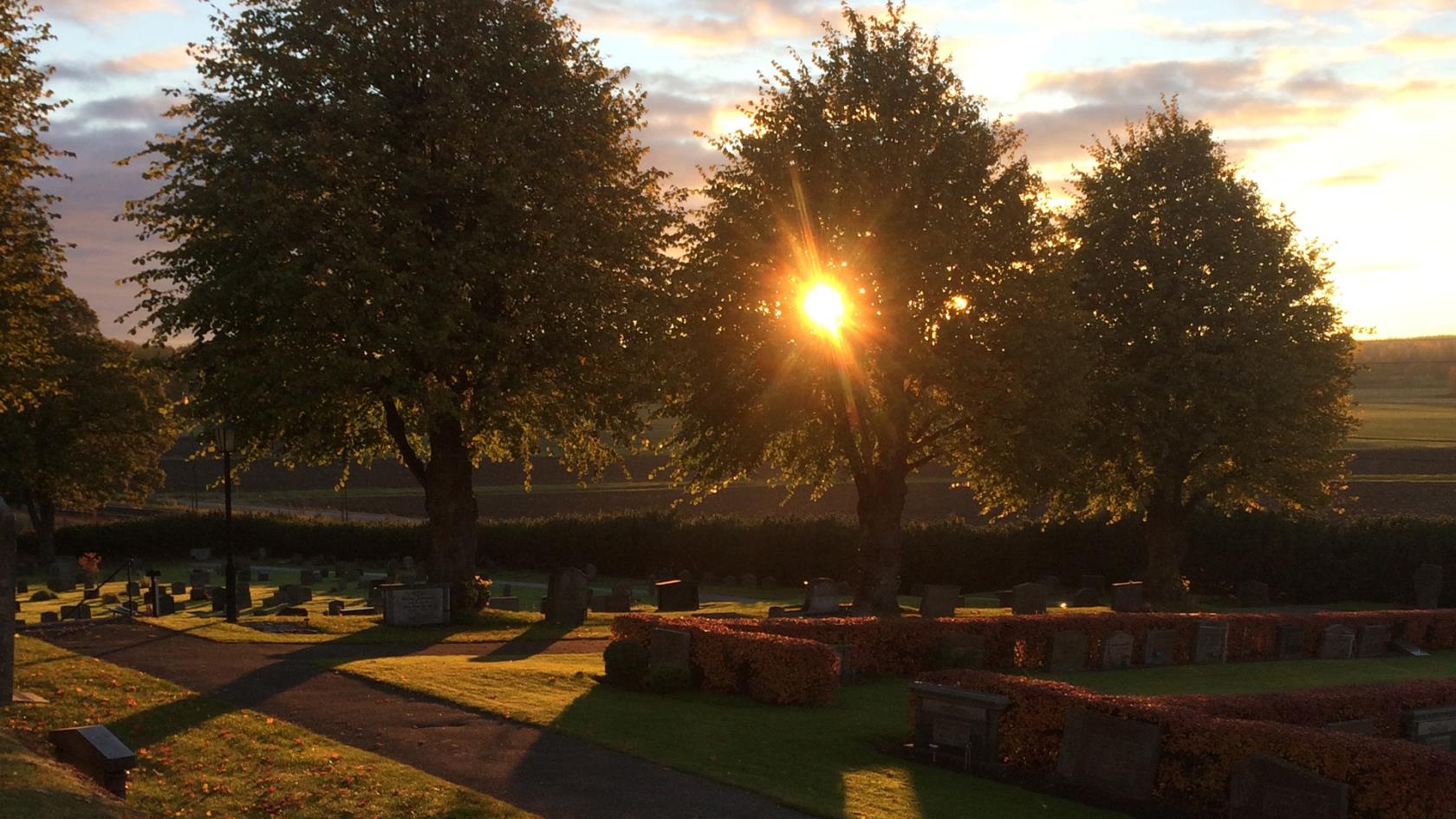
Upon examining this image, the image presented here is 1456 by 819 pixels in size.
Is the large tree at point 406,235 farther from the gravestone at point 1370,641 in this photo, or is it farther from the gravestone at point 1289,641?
the gravestone at point 1370,641

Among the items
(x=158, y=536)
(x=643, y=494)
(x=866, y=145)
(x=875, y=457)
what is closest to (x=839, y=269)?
(x=866, y=145)

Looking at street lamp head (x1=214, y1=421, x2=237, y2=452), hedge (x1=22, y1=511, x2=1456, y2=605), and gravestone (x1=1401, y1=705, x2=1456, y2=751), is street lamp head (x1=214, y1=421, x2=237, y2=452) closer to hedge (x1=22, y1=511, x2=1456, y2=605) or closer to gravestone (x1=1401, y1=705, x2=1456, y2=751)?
gravestone (x1=1401, y1=705, x2=1456, y2=751)

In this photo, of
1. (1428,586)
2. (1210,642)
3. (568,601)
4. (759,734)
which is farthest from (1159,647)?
(1428,586)

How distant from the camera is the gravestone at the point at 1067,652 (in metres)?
25.5

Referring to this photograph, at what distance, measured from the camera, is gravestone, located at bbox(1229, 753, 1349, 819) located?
13.2 meters

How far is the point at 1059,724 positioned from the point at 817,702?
481cm

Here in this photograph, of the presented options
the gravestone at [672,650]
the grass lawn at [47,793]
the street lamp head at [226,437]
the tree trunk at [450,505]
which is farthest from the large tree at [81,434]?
the grass lawn at [47,793]

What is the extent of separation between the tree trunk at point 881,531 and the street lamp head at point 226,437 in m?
17.5

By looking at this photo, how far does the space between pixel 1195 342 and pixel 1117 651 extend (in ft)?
59.0

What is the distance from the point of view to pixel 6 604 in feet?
56.3

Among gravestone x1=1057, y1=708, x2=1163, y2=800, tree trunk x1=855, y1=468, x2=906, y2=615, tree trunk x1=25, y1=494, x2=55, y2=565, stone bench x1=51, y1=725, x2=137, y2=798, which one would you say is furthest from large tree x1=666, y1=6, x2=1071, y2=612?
tree trunk x1=25, y1=494, x2=55, y2=565

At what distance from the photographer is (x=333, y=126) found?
1136 inches

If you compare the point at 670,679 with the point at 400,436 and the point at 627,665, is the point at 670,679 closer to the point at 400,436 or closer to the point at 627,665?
the point at 627,665

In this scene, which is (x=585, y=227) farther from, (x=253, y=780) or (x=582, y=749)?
(x=253, y=780)
